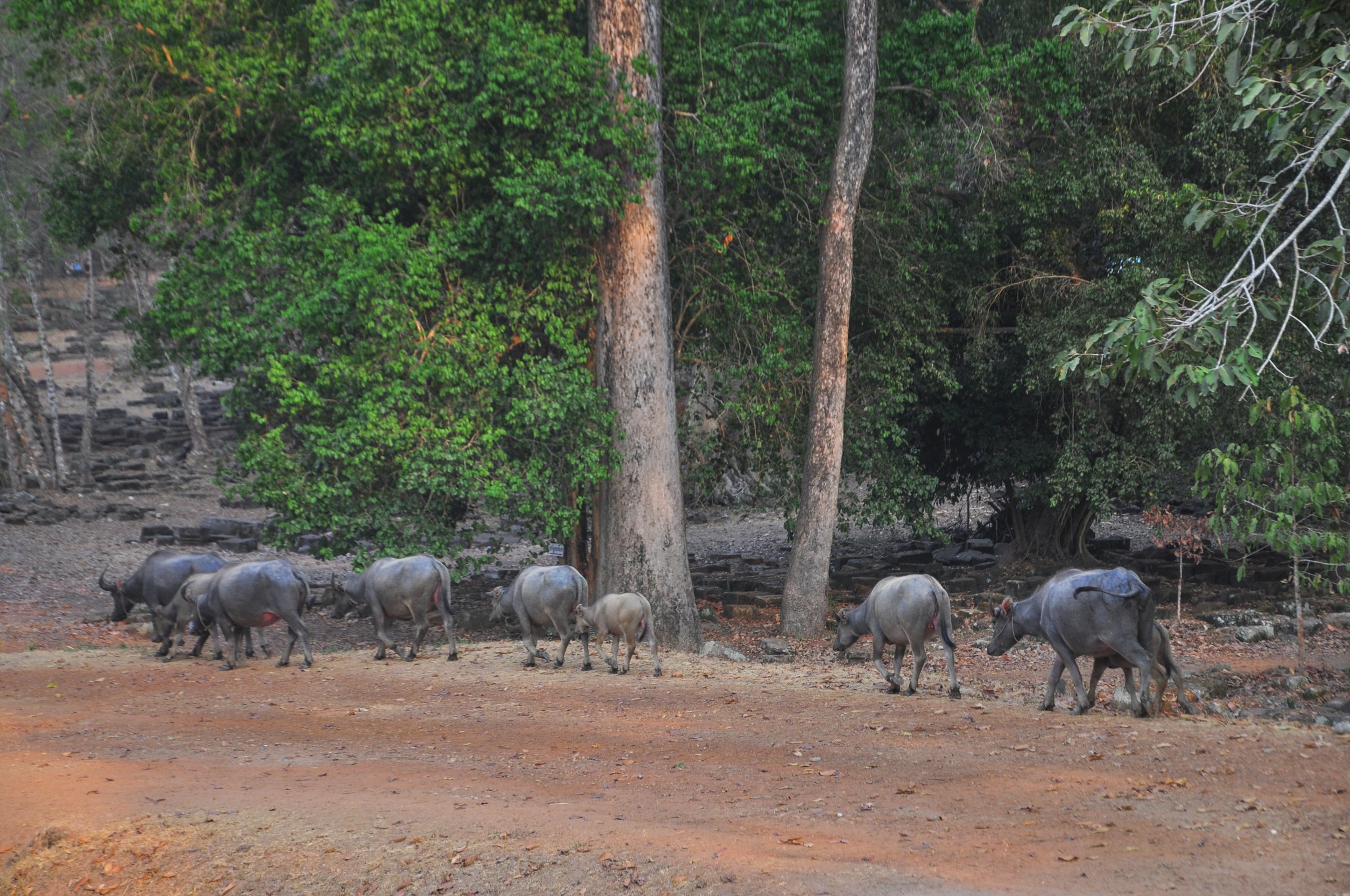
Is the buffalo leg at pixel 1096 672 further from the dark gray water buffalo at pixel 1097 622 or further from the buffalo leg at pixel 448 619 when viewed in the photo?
the buffalo leg at pixel 448 619

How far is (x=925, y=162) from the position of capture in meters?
19.1

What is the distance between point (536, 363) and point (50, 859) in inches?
416

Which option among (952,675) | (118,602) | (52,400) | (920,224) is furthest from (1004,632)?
(52,400)

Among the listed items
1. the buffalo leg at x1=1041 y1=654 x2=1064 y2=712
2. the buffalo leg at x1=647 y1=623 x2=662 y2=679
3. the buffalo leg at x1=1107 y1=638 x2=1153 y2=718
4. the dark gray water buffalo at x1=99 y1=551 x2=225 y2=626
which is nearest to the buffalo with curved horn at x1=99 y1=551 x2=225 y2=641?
the dark gray water buffalo at x1=99 y1=551 x2=225 y2=626

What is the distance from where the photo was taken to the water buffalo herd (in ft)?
36.0

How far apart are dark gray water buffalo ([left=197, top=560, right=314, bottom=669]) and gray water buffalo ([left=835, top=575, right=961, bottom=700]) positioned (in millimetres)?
6567

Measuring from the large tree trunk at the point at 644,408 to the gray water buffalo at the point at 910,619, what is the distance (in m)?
4.90

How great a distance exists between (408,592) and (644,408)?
4.57 metres

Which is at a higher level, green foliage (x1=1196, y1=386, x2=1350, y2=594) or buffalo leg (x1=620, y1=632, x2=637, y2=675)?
green foliage (x1=1196, y1=386, x2=1350, y2=594)

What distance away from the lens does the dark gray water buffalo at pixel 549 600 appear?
1445 cm

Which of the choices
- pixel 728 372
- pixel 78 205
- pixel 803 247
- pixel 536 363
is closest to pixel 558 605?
pixel 536 363

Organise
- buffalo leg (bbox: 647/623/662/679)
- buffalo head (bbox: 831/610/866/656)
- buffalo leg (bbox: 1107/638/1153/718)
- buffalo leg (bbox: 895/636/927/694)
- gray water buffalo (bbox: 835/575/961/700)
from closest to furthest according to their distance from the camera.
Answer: buffalo leg (bbox: 1107/638/1153/718), gray water buffalo (bbox: 835/575/961/700), buffalo leg (bbox: 895/636/927/694), buffalo leg (bbox: 647/623/662/679), buffalo head (bbox: 831/610/866/656)

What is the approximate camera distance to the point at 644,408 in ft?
57.9

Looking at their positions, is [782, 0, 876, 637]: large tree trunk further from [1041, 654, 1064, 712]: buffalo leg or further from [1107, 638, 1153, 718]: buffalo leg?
[1107, 638, 1153, 718]: buffalo leg
